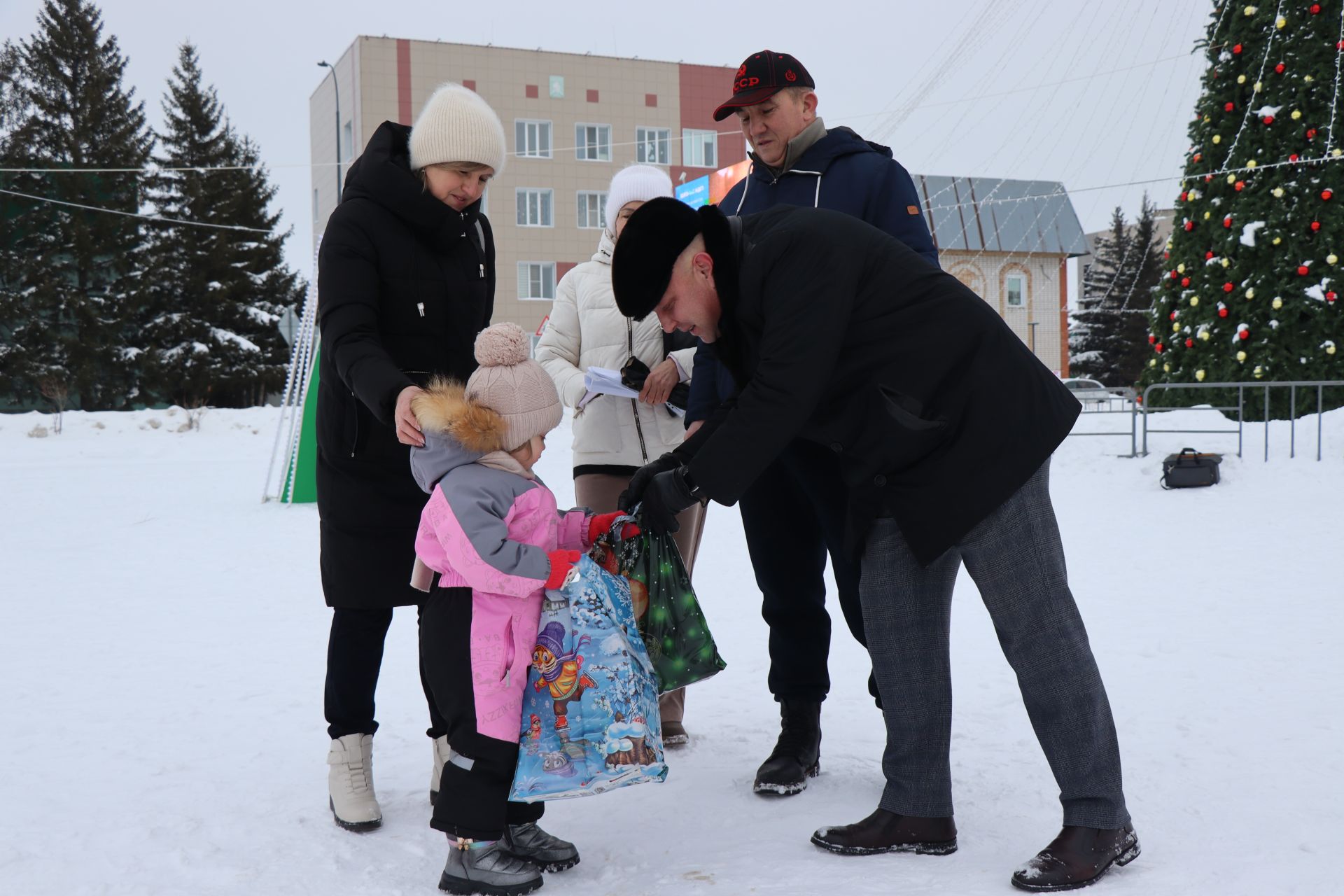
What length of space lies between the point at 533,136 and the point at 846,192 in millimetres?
31960

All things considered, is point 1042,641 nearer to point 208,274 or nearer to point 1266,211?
point 1266,211

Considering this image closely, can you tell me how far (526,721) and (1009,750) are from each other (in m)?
1.59

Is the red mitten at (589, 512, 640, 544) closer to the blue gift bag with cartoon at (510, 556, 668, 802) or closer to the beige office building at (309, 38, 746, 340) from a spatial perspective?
the blue gift bag with cartoon at (510, 556, 668, 802)

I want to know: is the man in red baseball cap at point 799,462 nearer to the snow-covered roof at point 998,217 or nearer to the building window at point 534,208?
the snow-covered roof at point 998,217

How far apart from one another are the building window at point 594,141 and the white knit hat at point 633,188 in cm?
3108

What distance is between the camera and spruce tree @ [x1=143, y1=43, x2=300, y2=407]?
30672 millimetres

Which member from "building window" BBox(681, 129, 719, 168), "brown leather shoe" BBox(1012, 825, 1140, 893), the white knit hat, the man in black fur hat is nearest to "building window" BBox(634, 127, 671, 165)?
"building window" BBox(681, 129, 719, 168)

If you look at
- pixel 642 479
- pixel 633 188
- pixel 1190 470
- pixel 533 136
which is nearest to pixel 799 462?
pixel 642 479

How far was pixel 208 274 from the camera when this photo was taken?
3164cm

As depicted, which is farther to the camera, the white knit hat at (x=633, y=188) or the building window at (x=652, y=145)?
the building window at (x=652, y=145)

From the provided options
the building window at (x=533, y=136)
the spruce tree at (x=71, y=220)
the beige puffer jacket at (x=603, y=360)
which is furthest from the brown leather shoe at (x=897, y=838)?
the building window at (x=533, y=136)

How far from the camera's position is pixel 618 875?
246cm

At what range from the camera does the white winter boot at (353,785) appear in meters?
2.74

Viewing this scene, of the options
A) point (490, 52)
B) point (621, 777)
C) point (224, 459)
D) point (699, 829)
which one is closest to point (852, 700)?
point (699, 829)
